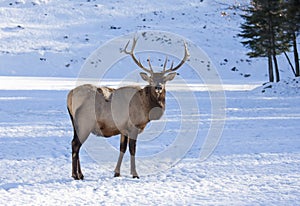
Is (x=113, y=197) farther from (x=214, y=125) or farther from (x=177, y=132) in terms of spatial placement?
(x=214, y=125)

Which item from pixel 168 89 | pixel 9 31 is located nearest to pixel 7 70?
pixel 9 31

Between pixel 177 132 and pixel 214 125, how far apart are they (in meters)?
1.63

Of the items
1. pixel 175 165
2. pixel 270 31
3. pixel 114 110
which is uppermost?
pixel 270 31

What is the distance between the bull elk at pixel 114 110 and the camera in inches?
291

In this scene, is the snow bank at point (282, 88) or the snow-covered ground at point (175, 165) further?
the snow bank at point (282, 88)

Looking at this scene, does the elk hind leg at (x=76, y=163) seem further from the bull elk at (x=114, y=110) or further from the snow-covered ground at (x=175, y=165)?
the snow-covered ground at (x=175, y=165)

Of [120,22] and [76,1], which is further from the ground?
[76,1]

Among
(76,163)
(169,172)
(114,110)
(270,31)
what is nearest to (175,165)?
(169,172)

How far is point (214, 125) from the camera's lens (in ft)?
45.3

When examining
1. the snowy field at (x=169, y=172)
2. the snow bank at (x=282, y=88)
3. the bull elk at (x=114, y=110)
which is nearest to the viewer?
the snowy field at (x=169, y=172)

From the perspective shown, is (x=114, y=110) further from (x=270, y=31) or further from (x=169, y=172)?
(x=270, y=31)

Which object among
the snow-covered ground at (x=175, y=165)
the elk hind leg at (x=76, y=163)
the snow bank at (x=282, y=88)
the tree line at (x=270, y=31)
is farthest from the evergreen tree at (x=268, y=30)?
the elk hind leg at (x=76, y=163)

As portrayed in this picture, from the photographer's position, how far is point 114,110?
753cm

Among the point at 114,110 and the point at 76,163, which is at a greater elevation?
the point at 114,110
